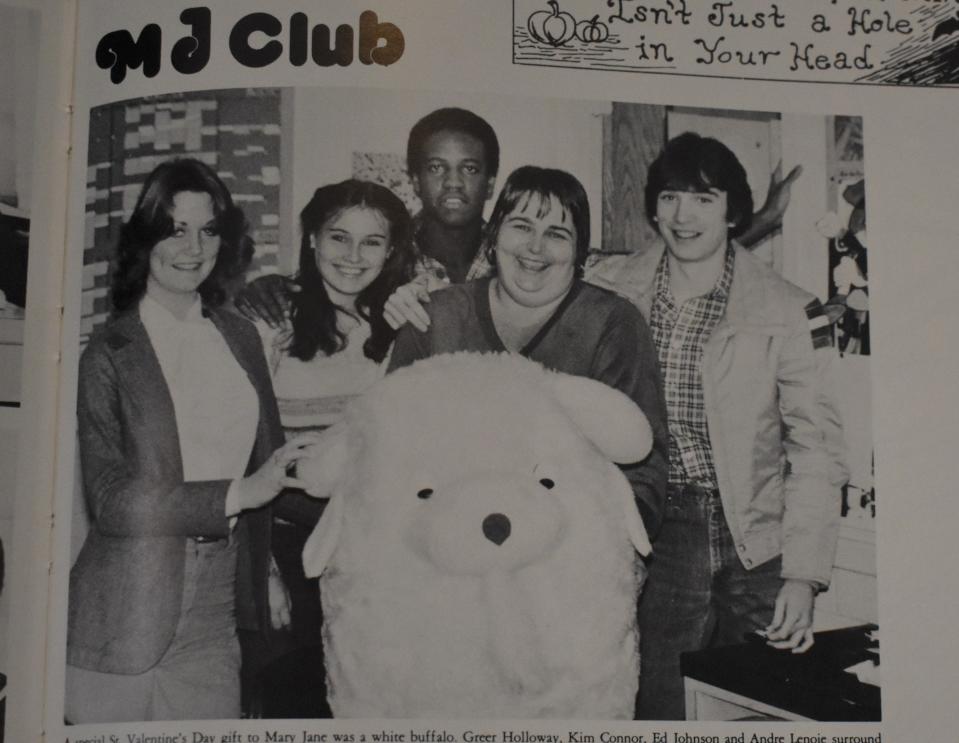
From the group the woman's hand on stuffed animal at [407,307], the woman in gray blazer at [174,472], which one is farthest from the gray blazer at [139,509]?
the woman's hand on stuffed animal at [407,307]

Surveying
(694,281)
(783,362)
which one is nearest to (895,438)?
(783,362)

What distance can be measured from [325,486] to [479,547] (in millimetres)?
154

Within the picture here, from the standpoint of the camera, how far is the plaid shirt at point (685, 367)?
40.2 inches

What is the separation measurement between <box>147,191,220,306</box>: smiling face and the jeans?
474 millimetres

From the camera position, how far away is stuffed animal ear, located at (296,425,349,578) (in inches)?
38.5

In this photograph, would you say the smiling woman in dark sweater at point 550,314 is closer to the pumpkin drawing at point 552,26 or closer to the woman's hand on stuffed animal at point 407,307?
the woman's hand on stuffed animal at point 407,307

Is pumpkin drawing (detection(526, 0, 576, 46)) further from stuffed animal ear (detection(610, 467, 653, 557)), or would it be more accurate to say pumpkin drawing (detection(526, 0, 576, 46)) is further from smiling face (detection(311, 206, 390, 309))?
stuffed animal ear (detection(610, 467, 653, 557))

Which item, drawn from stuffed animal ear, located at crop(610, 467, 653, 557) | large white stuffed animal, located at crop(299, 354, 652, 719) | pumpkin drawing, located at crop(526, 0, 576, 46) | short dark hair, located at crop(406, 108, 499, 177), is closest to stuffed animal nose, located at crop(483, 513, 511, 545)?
large white stuffed animal, located at crop(299, 354, 652, 719)

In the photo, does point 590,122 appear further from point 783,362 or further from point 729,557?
point 729,557

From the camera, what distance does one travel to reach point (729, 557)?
1.02 metres

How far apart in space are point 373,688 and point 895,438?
53 centimetres

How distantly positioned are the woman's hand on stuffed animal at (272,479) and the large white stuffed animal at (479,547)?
13 millimetres

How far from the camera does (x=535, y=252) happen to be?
3.39 ft

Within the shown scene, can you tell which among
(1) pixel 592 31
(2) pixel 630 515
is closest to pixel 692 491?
(2) pixel 630 515
